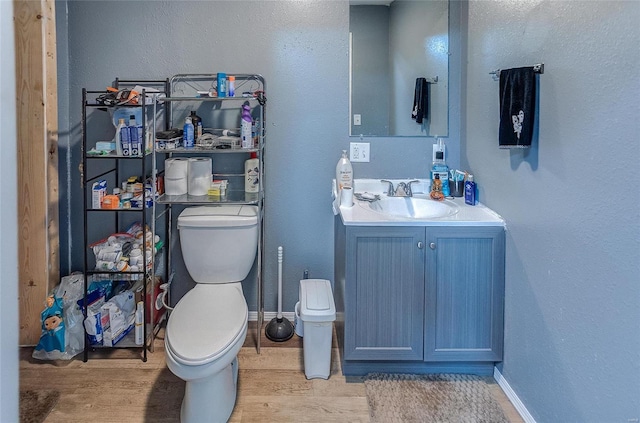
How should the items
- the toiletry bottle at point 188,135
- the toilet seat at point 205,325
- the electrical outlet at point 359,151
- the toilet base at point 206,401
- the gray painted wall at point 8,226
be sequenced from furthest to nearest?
the electrical outlet at point 359,151
the toiletry bottle at point 188,135
the toilet base at point 206,401
the toilet seat at point 205,325
the gray painted wall at point 8,226

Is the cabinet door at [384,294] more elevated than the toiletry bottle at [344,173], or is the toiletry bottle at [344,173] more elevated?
the toiletry bottle at [344,173]

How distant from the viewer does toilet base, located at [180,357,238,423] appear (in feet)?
5.62

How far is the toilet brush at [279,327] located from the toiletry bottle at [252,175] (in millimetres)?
388

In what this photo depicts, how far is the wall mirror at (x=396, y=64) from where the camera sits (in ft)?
8.27

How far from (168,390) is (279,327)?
0.70m

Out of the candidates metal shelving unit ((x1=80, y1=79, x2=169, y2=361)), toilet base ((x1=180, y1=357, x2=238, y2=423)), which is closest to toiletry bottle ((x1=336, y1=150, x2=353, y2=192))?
metal shelving unit ((x1=80, y1=79, x2=169, y2=361))

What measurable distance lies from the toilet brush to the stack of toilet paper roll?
577 millimetres

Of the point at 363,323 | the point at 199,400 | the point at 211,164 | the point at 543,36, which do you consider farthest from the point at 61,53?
the point at 543,36

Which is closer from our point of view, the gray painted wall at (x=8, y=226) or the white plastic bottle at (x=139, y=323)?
the gray painted wall at (x=8, y=226)

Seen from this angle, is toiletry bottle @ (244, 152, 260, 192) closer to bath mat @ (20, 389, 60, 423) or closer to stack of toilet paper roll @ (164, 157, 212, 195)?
stack of toilet paper roll @ (164, 157, 212, 195)

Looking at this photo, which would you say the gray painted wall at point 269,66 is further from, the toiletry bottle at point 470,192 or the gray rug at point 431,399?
the gray rug at point 431,399

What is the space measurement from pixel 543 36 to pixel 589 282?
92cm

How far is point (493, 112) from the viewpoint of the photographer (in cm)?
206

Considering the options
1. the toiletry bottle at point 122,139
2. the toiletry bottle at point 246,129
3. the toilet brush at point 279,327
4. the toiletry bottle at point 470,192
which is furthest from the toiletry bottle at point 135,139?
the toiletry bottle at point 470,192
